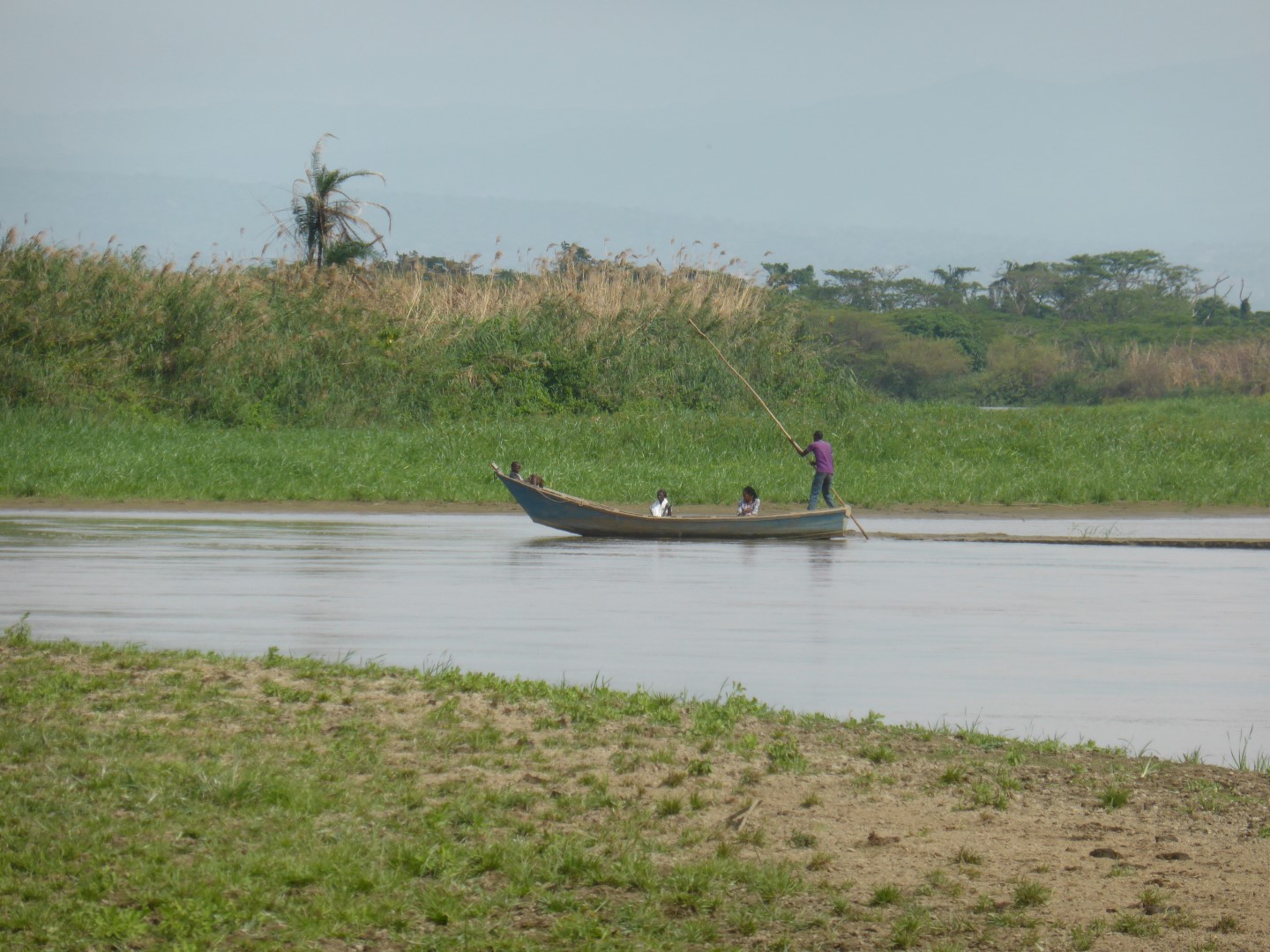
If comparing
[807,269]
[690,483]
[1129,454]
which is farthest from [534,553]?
[807,269]

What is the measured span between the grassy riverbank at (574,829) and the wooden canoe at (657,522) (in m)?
12.7

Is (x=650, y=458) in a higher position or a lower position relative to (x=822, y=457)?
lower

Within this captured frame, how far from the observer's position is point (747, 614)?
1372 cm

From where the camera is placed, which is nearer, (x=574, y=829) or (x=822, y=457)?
(x=574, y=829)

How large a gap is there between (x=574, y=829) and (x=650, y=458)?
2469 cm

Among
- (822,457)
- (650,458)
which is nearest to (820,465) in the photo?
(822,457)

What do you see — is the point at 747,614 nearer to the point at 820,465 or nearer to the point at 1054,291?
the point at 820,465

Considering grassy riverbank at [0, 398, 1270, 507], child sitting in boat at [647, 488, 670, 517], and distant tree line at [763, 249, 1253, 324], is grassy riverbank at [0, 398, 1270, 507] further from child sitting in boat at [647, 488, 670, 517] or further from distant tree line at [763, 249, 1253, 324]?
distant tree line at [763, 249, 1253, 324]

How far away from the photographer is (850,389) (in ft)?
132

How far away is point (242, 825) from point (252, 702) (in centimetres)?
214

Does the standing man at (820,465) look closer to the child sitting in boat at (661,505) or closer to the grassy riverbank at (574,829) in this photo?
the child sitting in boat at (661,505)

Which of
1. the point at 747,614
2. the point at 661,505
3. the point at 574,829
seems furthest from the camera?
the point at 661,505

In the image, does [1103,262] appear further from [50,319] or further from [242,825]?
[242,825]

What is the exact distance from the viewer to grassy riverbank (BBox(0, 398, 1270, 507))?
27.3m
